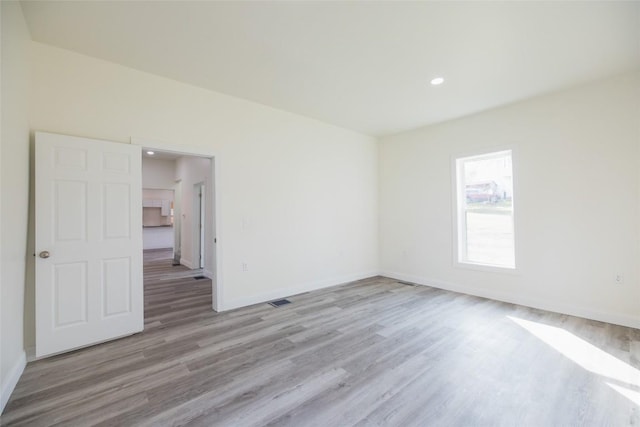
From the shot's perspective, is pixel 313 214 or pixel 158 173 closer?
pixel 313 214

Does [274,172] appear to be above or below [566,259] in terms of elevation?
above

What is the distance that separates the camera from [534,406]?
1807 millimetres

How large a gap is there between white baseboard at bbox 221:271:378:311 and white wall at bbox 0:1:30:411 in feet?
6.22

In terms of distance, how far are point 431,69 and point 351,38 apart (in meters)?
1.10

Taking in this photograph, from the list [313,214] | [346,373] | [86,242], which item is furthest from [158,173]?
[346,373]

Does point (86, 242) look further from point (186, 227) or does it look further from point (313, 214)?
point (186, 227)

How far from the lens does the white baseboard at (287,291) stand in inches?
145

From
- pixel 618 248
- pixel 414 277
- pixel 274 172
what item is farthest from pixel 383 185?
pixel 618 248

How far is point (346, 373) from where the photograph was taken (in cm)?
218

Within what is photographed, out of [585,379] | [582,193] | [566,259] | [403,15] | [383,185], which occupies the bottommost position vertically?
[585,379]

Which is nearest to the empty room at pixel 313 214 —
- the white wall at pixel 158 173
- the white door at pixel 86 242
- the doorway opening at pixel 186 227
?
the white door at pixel 86 242

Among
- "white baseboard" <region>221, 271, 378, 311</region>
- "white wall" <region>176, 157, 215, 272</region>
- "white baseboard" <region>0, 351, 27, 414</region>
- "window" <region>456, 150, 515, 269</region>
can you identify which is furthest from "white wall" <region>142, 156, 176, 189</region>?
"window" <region>456, 150, 515, 269</region>

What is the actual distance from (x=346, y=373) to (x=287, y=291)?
7.11 feet

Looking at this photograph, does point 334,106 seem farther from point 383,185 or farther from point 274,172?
point 383,185
